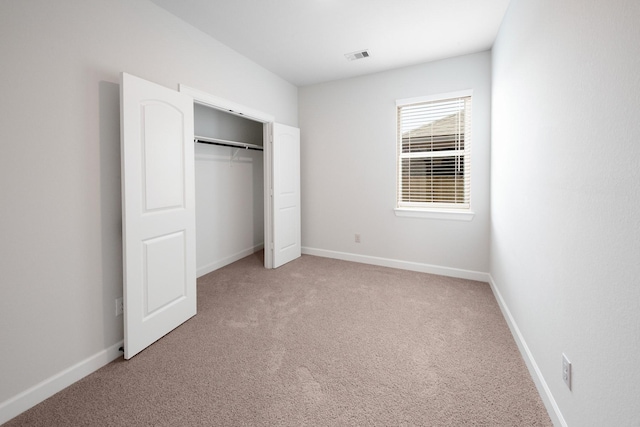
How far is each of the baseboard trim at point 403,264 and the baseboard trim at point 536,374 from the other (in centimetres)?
96

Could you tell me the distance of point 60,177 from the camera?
184cm

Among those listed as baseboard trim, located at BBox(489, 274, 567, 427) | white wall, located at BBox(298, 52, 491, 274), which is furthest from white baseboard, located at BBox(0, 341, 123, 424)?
white wall, located at BBox(298, 52, 491, 274)

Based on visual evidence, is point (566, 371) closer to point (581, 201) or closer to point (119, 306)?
point (581, 201)

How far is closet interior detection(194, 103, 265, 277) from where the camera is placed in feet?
12.8

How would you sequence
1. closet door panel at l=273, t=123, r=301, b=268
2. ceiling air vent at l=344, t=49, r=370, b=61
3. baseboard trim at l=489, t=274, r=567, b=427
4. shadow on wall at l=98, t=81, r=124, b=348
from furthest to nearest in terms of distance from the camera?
closet door panel at l=273, t=123, r=301, b=268
ceiling air vent at l=344, t=49, r=370, b=61
shadow on wall at l=98, t=81, r=124, b=348
baseboard trim at l=489, t=274, r=567, b=427

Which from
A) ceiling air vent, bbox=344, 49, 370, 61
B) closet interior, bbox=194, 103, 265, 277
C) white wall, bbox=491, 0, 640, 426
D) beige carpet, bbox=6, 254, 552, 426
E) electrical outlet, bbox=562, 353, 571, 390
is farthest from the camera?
closet interior, bbox=194, 103, 265, 277

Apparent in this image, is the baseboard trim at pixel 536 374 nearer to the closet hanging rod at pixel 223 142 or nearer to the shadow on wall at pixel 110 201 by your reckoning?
the shadow on wall at pixel 110 201

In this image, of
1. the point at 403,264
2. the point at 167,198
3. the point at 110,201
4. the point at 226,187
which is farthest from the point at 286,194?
the point at 110,201

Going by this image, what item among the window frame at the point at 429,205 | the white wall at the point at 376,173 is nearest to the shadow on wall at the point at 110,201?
the white wall at the point at 376,173

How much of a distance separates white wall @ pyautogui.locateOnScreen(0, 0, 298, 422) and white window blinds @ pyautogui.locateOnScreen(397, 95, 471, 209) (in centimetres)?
308

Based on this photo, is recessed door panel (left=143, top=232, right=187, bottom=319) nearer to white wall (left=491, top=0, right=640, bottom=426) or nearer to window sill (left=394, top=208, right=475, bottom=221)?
white wall (left=491, top=0, right=640, bottom=426)

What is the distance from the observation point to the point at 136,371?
198cm

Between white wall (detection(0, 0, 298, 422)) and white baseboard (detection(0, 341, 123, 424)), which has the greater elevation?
white wall (detection(0, 0, 298, 422))

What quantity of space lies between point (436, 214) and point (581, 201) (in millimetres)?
2614
